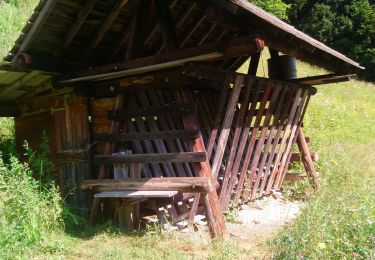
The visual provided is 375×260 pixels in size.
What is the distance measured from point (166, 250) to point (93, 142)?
283 centimetres

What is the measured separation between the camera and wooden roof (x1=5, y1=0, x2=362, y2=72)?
4.81 metres

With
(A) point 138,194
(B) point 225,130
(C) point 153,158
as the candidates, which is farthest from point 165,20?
(A) point 138,194

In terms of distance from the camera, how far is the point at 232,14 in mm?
4590

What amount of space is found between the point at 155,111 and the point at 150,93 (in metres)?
0.35

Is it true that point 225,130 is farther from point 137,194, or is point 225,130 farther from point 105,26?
point 105,26

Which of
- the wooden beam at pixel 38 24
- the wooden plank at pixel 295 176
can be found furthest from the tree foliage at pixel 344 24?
the wooden beam at pixel 38 24

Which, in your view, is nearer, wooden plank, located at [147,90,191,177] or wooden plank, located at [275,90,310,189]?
wooden plank, located at [147,90,191,177]

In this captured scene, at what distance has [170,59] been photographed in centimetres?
518

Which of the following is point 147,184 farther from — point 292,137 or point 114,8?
point 292,137

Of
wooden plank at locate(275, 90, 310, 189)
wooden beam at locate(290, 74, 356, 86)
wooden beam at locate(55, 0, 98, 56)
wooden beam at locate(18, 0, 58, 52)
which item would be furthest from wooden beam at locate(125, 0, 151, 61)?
wooden plank at locate(275, 90, 310, 189)

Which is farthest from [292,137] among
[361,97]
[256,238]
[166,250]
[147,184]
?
[361,97]

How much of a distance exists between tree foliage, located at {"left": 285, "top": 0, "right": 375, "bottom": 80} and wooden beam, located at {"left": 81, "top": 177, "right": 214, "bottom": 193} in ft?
93.4

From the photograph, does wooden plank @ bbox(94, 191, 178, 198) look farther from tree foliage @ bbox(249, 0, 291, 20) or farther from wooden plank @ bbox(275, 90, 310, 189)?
tree foliage @ bbox(249, 0, 291, 20)

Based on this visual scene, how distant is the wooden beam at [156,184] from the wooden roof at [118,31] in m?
1.99
